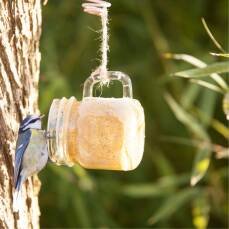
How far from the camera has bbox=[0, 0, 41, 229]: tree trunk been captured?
127 centimetres

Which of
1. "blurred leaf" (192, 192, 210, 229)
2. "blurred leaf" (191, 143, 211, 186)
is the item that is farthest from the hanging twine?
"blurred leaf" (192, 192, 210, 229)

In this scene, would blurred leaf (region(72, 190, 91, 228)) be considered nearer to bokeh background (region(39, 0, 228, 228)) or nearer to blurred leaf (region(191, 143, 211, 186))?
bokeh background (region(39, 0, 228, 228))

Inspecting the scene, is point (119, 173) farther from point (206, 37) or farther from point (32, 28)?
point (32, 28)

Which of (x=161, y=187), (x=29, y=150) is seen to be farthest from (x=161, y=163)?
(x=29, y=150)

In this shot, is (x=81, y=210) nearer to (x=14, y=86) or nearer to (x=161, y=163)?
(x=161, y=163)

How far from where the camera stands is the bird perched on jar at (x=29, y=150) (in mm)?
1263

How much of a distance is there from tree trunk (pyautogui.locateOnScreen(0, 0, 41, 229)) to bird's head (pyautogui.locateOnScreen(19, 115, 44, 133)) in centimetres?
3

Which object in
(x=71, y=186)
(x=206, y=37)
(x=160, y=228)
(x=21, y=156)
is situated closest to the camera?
(x=21, y=156)

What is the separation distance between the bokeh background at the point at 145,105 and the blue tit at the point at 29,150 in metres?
1.25

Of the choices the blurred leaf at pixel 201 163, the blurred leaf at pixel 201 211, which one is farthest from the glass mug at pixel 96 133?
the blurred leaf at pixel 201 211

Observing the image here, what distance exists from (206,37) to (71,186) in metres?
0.85

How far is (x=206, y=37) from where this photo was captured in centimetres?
307

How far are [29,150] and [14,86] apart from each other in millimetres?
106

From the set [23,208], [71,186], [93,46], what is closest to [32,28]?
[23,208]
